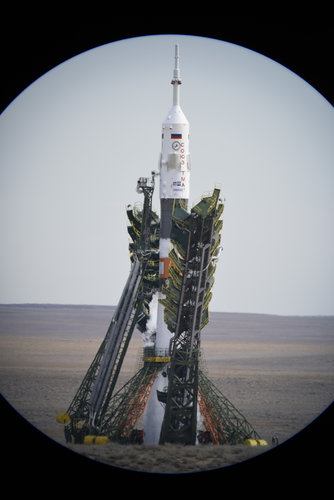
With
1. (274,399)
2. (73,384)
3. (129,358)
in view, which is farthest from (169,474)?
(129,358)

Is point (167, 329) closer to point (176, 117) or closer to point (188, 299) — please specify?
point (188, 299)

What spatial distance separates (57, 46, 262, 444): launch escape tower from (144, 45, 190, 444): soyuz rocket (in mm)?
70

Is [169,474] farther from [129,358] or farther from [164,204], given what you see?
[129,358]

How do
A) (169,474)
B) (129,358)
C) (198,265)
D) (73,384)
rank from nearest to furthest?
(169,474) → (198,265) → (73,384) → (129,358)

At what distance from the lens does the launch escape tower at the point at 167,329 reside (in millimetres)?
55219

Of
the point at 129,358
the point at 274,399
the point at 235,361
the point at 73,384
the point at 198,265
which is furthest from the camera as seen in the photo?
the point at 129,358

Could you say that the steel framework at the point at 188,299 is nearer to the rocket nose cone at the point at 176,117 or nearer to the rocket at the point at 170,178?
the rocket at the point at 170,178

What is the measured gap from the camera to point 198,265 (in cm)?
5478

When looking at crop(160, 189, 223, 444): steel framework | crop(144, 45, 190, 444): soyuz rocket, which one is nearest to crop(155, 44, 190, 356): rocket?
crop(144, 45, 190, 444): soyuz rocket

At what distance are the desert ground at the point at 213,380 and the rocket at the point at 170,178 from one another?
7100mm

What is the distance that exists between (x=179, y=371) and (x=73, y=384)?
172 ft

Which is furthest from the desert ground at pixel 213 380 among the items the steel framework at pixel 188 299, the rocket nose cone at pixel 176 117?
the rocket nose cone at pixel 176 117

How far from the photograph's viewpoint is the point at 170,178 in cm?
6034

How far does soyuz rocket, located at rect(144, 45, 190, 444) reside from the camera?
60344 mm
